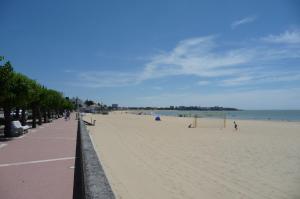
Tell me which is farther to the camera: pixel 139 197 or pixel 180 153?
pixel 180 153

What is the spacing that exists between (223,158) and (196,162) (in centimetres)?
173

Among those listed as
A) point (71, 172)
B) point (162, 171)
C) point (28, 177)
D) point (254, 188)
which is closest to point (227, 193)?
point (254, 188)

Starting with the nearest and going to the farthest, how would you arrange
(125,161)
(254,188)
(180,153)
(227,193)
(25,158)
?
(227,193)
(254,188)
(25,158)
(125,161)
(180,153)

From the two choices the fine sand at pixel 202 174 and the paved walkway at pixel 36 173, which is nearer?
the paved walkway at pixel 36 173

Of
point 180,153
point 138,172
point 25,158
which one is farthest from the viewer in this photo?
point 180,153

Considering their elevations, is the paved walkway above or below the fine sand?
above

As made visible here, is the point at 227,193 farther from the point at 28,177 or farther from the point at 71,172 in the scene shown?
the point at 28,177

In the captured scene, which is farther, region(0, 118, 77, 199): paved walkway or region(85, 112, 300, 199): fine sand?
region(85, 112, 300, 199): fine sand

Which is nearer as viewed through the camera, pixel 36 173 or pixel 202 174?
pixel 36 173

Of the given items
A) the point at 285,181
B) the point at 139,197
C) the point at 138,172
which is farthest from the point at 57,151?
the point at 285,181

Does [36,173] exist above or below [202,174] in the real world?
above

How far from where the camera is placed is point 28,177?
8.36m

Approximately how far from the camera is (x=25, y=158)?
11.4 meters

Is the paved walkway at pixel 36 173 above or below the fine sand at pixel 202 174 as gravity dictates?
above
